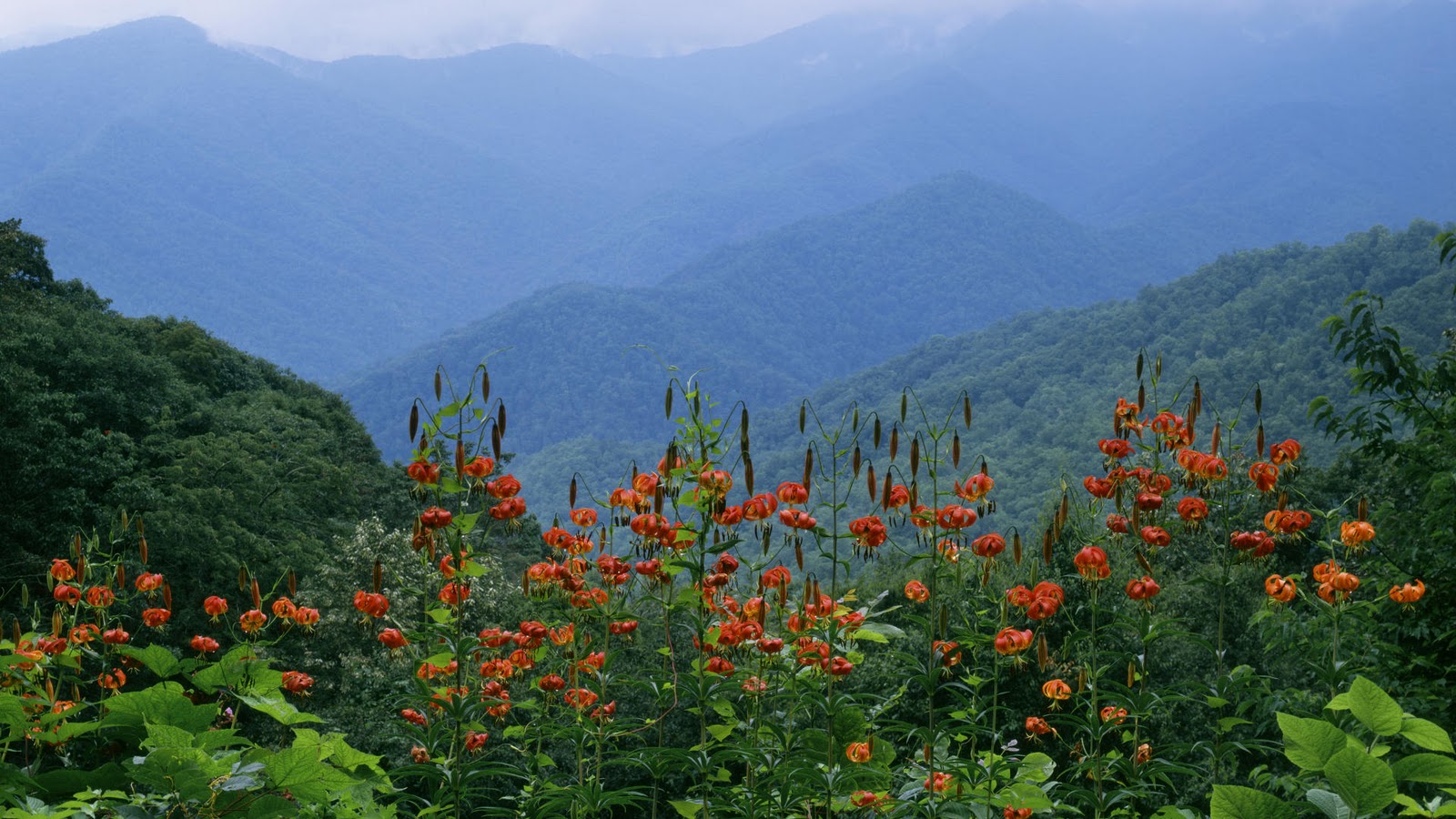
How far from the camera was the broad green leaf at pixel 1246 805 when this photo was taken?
1051 millimetres

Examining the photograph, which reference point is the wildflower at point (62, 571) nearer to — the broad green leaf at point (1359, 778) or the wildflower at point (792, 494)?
the wildflower at point (792, 494)

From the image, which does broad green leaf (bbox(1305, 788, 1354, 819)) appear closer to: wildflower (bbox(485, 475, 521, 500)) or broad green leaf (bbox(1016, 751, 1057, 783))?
broad green leaf (bbox(1016, 751, 1057, 783))

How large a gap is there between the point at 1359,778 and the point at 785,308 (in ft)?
454

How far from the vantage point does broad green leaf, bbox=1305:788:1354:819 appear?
1.08m

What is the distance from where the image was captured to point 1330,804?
1.09 meters

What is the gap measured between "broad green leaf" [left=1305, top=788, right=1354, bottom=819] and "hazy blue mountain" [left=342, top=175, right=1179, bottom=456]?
101 meters

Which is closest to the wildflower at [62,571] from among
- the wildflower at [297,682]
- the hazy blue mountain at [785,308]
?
the wildflower at [297,682]

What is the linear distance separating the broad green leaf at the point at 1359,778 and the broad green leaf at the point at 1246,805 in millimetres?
56

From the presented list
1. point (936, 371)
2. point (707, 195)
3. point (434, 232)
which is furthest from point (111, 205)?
point (936, 371)

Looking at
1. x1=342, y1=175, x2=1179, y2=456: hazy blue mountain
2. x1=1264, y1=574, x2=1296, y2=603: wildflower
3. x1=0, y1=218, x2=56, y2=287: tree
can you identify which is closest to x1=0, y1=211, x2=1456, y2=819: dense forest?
x1=1264, y1=574, x2=1296, y2=603: wildflower

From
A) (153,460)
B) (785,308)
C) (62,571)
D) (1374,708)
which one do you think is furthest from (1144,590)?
(785,308)

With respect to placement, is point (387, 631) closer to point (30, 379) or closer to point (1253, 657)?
point (1253, 657)

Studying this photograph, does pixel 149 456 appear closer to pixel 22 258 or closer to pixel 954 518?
pixel 22 258

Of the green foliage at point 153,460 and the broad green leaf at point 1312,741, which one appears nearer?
the broad green leaf at point 1312,741
